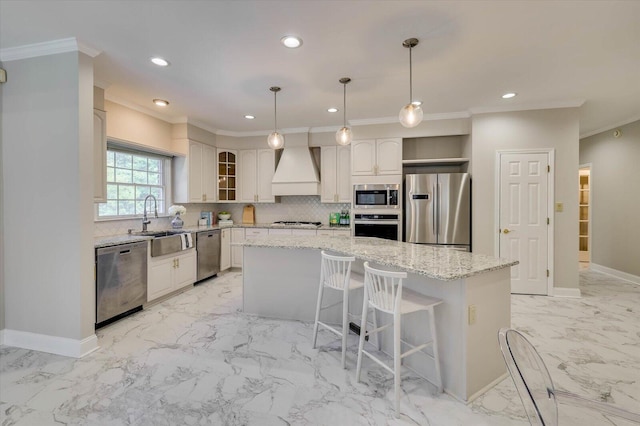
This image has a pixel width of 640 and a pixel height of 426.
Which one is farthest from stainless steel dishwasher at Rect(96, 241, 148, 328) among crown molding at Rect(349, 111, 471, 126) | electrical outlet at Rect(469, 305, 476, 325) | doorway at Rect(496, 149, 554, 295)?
doorway at Rect(496, 149, 554, 295)

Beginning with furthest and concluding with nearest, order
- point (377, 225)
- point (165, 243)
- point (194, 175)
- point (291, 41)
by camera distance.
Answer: point (194, 175)
point (377, 225)
point (165, 243)
point (291, 41)

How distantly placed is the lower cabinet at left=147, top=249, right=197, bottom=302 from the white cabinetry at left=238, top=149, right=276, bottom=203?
164 centimetres

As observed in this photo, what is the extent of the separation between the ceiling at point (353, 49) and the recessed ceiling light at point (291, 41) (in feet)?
0.25

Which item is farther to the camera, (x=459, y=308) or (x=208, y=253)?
(x=208, y=253)

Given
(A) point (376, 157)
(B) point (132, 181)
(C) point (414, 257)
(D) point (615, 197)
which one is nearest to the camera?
(C) point (414, 257)

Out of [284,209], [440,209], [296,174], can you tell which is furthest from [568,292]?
[284,209]

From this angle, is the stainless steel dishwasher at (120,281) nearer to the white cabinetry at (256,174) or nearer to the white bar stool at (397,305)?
the white cabinetry at (256,174)

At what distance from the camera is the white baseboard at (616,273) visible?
471cm

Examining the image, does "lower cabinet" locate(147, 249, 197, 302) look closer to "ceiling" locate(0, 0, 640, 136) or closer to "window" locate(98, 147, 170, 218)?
"window" locate(98, 147, 170, 218)

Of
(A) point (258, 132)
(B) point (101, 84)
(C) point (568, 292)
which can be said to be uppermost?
(A) point (258, 132)

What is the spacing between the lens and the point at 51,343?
256 cm

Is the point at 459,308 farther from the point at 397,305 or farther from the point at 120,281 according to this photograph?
the point at 120,281

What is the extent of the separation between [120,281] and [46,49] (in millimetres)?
2270

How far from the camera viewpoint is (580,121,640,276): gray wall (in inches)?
185
